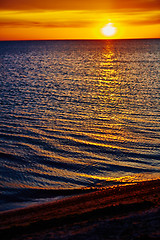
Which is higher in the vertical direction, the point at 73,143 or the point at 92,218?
the point at 73,143

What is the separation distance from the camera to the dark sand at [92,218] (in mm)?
5553

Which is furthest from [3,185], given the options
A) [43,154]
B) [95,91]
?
[95,91]

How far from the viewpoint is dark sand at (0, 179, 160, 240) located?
18.2 feet

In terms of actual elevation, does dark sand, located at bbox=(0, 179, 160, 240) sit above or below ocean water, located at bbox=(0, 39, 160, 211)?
below

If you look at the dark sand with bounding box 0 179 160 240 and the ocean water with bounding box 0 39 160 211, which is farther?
the ocean water with bounding box 0 39 160 211

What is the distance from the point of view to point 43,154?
12867 mm

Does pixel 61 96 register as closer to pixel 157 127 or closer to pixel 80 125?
pixel 80 125

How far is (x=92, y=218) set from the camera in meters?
6.39

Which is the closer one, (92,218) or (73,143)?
(92,218)

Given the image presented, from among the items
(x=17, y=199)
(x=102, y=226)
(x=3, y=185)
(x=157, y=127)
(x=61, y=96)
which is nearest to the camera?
(x=102, y=226)

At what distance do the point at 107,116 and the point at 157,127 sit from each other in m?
4.20

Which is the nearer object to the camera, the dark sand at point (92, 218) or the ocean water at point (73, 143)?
the dark sand at point (92, 218)

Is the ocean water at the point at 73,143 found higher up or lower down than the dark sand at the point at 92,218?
higher up

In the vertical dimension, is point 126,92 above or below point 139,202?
above
